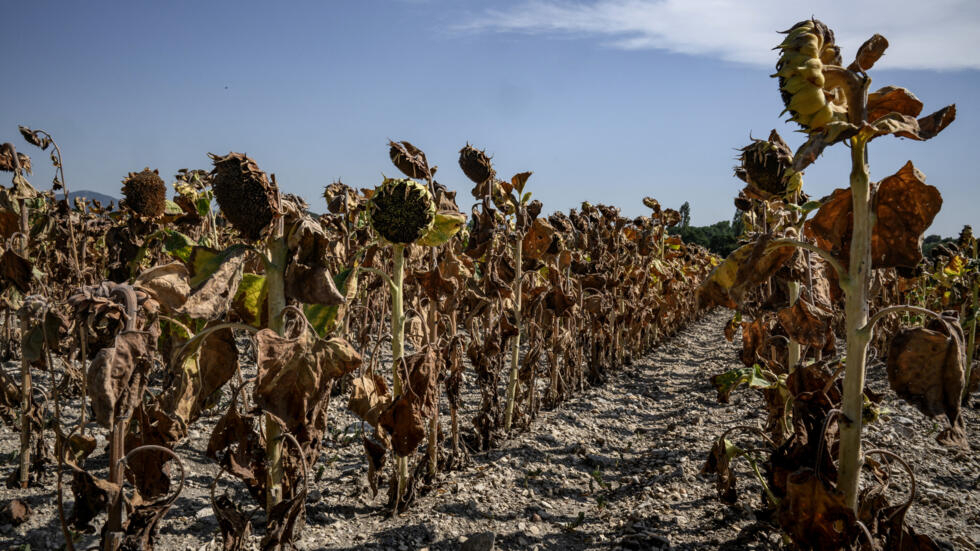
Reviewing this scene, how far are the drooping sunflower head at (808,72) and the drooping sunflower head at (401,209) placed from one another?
1374 millimetres

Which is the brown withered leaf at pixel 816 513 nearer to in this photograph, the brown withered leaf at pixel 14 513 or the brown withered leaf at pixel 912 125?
the brown withered leaf at pixel 912 125

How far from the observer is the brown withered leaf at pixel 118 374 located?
4.58ft

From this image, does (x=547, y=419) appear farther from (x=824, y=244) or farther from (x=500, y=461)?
(x=824, y=244)

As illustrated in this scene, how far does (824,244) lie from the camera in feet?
6.52

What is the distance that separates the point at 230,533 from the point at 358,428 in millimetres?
2731

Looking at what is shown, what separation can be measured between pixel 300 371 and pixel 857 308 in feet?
5.39

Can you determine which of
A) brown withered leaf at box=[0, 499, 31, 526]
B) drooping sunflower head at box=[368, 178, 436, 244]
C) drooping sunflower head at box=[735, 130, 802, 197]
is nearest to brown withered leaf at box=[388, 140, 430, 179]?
drooping sunflower head at box=[368, 178, 436, 244]

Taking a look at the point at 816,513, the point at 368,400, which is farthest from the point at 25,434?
the point at 816,513

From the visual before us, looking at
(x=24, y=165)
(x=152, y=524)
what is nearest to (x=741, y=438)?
(x=152, y=524)

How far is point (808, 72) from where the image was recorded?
147cm

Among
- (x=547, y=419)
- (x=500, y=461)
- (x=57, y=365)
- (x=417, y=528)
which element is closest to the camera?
(x=417, y=528)

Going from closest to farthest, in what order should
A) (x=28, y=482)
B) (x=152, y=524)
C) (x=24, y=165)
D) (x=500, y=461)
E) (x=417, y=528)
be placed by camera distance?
(x=152, y=524) → (x=417, y=528) → (x=28, y=482) → (x=24, y=165) → (x=500, y=461)

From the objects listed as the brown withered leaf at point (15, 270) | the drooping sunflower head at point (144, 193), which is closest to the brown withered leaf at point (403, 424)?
the brown withered leaf at point (15, 270)

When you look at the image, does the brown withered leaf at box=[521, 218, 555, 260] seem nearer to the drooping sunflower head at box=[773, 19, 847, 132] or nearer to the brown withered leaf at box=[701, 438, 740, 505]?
the brown withered leaf at box=[701, 438, 740, 505]
